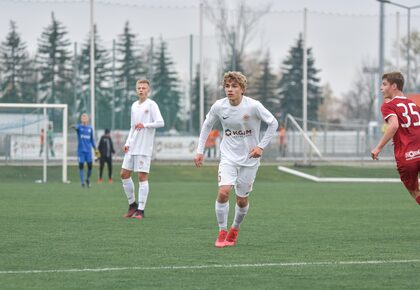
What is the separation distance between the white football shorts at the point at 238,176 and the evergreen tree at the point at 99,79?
30913mm

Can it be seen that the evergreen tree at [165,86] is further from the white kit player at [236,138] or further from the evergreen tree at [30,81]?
the white kit player at [236,138]

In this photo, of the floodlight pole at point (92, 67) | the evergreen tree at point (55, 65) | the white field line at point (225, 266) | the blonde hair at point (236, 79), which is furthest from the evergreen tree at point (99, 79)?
the white field line at point (225, 266)

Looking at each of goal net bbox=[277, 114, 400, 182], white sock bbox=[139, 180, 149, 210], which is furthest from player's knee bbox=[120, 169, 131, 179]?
goal net bbox=[277, 114, 400, 182]

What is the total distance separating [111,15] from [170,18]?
11.8 feet

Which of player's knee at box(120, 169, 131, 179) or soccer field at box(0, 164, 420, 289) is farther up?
player's knee at box(120, 169, 131, 179)

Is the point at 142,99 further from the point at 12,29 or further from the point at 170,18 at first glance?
the point at 170,18

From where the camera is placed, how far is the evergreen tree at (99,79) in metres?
41.9

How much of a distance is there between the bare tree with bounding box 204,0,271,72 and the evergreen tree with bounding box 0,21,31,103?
985cm

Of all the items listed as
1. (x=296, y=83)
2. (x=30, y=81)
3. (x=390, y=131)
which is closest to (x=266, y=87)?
(x=296, y=83)

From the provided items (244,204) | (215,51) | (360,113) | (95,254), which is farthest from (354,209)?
(360,113)

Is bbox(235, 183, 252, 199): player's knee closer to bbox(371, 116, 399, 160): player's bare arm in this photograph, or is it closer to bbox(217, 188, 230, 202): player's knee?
bbox(217, 188, 230, 202): player's knee

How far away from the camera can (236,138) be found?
11.1 m

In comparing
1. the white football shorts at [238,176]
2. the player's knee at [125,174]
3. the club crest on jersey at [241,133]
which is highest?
the club crest on jersey at [241,133]

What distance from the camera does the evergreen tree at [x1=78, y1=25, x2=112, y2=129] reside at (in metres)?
41.9
